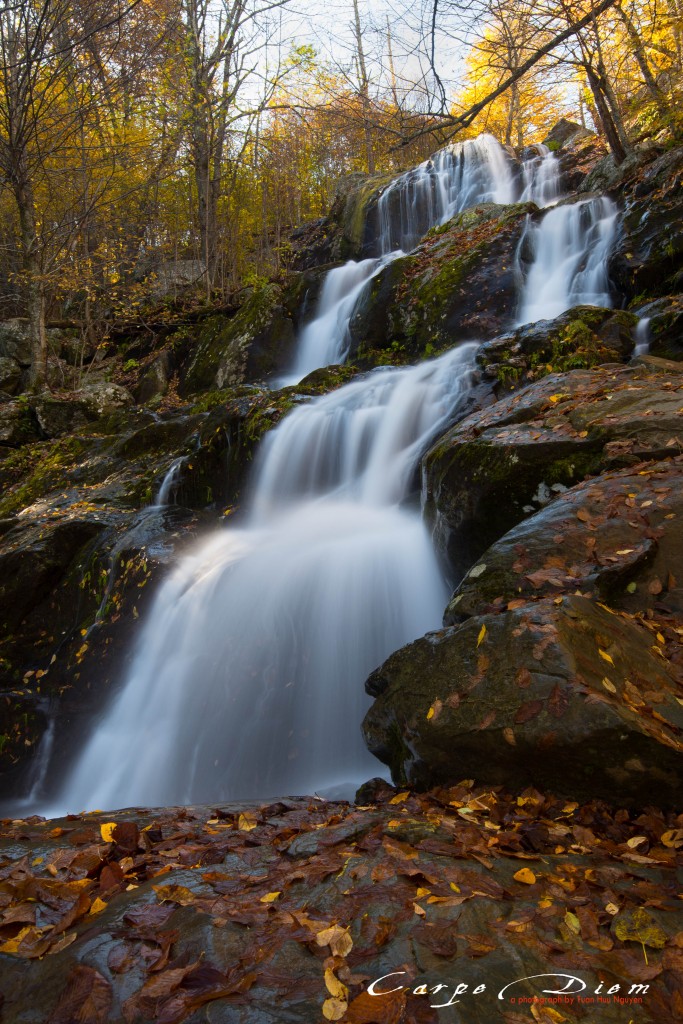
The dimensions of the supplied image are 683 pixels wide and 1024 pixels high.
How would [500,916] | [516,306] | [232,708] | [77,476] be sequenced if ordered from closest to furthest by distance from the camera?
[500,916] < [232,708] < [77,476] < [516,306]

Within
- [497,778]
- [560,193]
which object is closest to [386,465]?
[497,778]

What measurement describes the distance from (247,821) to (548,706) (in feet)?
5.29

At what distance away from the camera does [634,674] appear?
9.00 feet

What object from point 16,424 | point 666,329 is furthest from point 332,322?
point 666,329

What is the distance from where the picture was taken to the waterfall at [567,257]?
30.8 feet

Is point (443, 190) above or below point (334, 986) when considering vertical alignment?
above

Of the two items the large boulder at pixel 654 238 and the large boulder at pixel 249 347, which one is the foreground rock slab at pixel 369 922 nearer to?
the large boulder at pixel 654 238

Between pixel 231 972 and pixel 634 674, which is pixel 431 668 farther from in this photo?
pixel 231 972

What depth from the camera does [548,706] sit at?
2543 mm

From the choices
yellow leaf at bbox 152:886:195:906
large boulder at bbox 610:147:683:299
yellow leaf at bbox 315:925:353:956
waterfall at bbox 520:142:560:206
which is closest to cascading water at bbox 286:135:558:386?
waterfall at bbox 520:142:560:206

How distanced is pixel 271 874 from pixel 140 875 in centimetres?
55

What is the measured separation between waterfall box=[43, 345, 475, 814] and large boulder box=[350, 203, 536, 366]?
3.29 m

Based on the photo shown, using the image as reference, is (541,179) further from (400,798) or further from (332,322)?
(400,798)

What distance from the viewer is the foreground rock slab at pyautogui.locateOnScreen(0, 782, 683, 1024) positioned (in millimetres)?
1526
